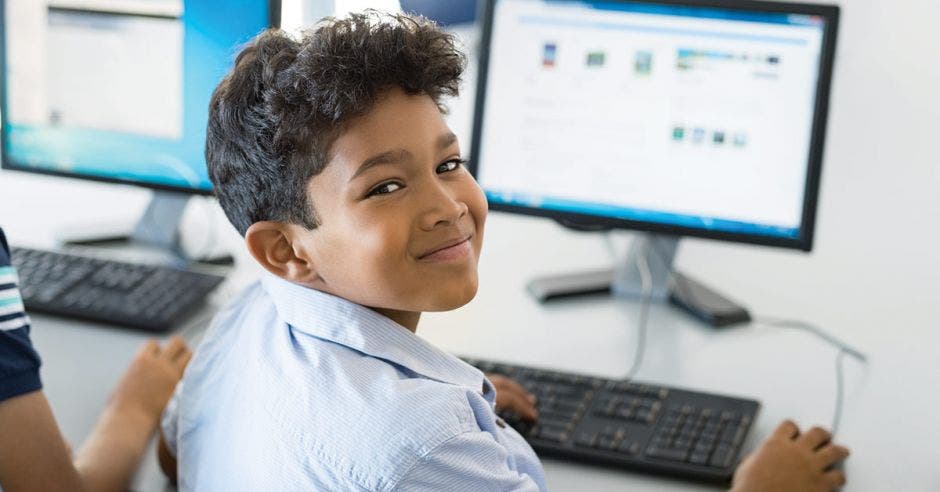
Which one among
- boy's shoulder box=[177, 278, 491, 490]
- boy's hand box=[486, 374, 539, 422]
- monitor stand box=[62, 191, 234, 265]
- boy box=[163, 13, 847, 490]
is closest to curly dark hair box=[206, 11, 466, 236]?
boy box=[163, 13, 847, 490]

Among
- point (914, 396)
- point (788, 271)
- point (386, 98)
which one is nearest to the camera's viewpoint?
point (386, 98)

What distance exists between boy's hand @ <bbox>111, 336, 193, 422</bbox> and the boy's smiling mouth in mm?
435

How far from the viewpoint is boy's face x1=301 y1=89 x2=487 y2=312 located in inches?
36.9

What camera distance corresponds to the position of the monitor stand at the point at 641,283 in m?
1.57

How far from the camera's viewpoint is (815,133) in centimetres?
142

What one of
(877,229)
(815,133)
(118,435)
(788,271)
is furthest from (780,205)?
(118,435)

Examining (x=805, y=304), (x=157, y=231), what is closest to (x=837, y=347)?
(x=805, y=304)

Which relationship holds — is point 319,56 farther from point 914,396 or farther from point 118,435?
point 914,396

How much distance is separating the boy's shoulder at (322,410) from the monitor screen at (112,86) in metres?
0.62

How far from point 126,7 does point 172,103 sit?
5.9 inches

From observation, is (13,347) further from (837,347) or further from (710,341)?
(837,347)

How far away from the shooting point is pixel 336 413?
897mm

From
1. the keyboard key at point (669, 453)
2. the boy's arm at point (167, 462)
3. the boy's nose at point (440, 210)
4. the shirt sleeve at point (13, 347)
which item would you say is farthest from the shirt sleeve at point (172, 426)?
the keyboard key at point (669, 453)

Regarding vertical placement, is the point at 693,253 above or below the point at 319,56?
below
